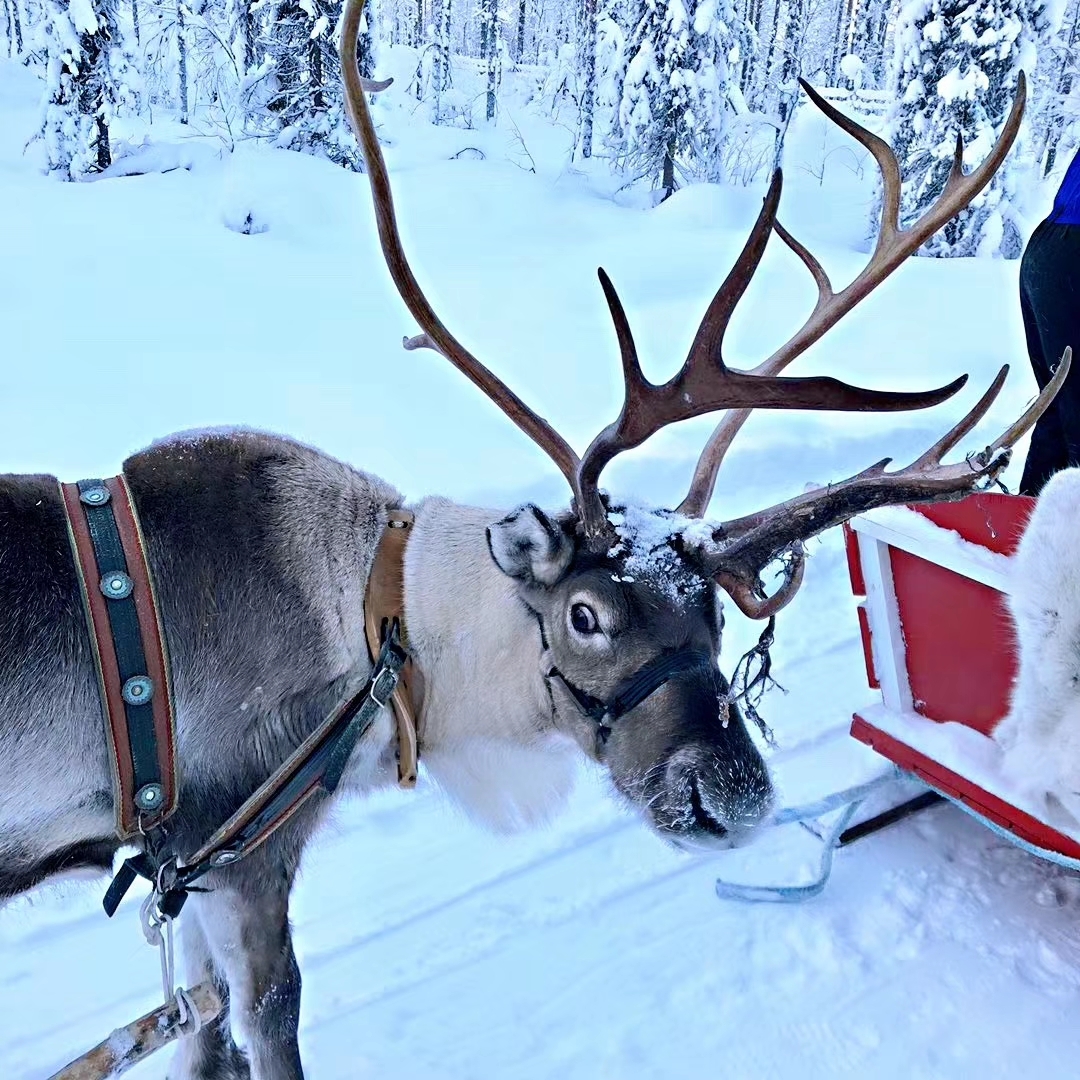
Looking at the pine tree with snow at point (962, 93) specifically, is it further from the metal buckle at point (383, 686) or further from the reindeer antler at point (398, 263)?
the metal buckle at point (383, 686)

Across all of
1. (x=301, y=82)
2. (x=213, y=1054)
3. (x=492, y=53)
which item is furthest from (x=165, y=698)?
(x=492, y=53)

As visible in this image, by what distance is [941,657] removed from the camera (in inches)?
100

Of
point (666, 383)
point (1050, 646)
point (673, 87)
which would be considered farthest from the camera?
point (673, 87)

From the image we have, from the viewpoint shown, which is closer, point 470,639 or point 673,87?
point 470,639

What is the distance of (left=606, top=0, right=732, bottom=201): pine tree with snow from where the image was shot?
549 inches

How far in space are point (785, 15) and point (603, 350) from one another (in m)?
28.4

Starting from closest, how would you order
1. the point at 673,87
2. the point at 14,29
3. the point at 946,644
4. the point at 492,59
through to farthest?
the point at 946,644, the point at 673,87, the point at 14,29, the point at 492,59

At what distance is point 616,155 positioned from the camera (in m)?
16.3

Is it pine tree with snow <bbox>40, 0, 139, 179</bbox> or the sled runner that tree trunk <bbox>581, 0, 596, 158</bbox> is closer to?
pine tree with snow <bbox>40, 0, 139, 179</bbox>

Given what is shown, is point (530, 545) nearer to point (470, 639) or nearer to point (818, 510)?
point (470, 639)

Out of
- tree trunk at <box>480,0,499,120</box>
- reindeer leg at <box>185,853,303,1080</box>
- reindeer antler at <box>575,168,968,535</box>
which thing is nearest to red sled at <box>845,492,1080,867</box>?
reindeer antler at <box>575,168,968,535</box>

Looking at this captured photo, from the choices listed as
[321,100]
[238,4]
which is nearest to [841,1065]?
[321,100]

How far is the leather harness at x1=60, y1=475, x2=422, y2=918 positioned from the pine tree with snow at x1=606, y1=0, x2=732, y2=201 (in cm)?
1401

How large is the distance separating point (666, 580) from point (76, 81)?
1102cm
